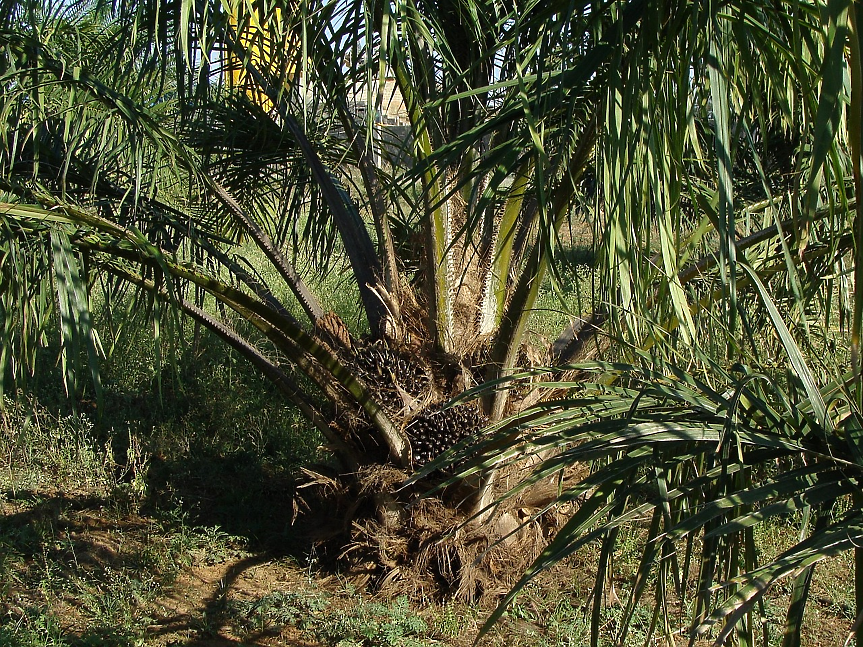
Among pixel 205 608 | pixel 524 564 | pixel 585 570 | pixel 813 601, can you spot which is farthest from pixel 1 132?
pixel 813 601

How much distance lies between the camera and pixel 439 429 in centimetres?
379

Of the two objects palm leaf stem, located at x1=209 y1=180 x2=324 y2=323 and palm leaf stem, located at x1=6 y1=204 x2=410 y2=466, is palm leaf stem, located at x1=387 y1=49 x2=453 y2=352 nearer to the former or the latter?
palm leaf stem, located at x1=6 y1=204 x2=410 y2=466

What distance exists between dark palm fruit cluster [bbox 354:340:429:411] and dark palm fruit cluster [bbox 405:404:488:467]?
4.9 inches

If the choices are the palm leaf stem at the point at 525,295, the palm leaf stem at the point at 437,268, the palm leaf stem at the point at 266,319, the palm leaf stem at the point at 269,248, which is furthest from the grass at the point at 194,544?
the palm leaf stem at the point at 269,248

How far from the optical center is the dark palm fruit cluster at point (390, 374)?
383cm

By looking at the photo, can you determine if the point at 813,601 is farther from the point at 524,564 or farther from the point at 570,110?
the point at 570,110

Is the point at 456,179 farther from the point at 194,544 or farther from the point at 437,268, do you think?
the point at 194,544

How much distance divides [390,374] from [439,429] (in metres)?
0.33

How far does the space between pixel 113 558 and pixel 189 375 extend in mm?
2436

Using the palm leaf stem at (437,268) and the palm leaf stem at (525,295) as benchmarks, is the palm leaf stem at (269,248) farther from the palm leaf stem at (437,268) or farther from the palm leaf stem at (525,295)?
the palm leaf stem at (525,295)

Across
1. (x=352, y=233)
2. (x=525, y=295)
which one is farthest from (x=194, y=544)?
(x=525, y=295)

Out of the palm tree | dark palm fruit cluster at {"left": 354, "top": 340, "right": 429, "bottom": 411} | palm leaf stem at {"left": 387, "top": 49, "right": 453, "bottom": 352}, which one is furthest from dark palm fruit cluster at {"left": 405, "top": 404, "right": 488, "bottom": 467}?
palm leaf stem at {"left": 387, "top": 49, "right": 453, "bottom": 352}

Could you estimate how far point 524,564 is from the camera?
13.5 feet

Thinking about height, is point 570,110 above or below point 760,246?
above
